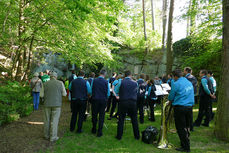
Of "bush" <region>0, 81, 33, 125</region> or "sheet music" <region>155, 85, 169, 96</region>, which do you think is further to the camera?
"bush" <region>0, 81, 33, 125</region>

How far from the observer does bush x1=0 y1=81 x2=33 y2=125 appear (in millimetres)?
6122

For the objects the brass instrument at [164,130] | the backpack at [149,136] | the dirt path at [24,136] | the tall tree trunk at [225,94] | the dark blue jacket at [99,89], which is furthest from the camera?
the dark blue jacket at [99,89]

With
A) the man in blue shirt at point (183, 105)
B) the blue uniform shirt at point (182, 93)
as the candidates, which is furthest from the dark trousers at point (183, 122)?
the blue uniform shirt at point (182, 93)

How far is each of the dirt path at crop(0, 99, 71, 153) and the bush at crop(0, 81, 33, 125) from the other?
31 cm

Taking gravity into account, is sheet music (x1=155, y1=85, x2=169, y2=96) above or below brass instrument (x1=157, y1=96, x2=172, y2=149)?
above

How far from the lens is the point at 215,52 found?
10984 mm

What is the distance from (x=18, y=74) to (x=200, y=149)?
366 inches

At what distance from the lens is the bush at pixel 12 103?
6122 mm

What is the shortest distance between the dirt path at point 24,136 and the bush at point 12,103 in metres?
0.31

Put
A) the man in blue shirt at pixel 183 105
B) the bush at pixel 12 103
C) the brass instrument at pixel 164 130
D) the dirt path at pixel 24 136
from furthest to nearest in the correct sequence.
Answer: the bush at pixel 12 103
the brass instrument at pixel 164 130
the dirt path at pixel 24 136
the man in blue shirt at pixel 183 105

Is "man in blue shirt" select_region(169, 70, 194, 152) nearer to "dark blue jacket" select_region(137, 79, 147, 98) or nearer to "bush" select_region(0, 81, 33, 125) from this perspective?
"dark blue jacket" select_region(137, 79, 147, 98)

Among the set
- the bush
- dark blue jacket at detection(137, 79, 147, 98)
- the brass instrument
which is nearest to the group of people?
the brass instrument

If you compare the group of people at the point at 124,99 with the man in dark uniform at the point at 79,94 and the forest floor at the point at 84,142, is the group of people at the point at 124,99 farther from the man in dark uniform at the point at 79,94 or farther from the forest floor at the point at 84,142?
the forest floor at the point at 84,142

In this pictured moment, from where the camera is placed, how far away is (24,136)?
5258 millimetres
